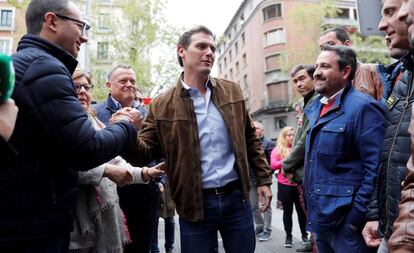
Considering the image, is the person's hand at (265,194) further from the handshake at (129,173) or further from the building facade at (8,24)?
the building facade at (8,24)

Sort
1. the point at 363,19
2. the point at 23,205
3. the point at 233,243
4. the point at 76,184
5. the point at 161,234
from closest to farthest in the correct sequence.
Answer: the point at 23,205 → the point at 76,184 → the point at 233,243 → the point at 363,19 → the point at 161,234

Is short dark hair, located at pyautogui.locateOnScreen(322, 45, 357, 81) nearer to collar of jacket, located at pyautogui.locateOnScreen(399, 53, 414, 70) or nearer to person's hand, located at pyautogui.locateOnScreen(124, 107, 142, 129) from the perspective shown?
collar of jacket, located at pyautogui.locateOnScreen(399, 53, 414, 70)

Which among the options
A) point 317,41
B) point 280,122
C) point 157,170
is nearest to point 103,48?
point 317,41

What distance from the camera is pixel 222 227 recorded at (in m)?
2.67

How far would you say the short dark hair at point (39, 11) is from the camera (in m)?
2.06

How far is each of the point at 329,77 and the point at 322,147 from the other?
605 millimetres

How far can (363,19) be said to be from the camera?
3.97m

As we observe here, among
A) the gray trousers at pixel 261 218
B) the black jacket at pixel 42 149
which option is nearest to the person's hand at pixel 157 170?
the black jacket at pixel 42 149

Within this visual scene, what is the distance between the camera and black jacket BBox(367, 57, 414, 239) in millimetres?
1910

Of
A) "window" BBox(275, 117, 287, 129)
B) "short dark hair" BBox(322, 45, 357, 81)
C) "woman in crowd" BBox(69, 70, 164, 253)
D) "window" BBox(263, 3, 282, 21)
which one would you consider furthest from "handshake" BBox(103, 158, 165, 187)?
"window" BBox(263, 3, 282, 21)

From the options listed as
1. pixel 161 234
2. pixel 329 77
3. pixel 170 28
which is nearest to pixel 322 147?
pixel 329 77

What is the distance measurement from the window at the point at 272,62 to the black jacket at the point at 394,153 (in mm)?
35593

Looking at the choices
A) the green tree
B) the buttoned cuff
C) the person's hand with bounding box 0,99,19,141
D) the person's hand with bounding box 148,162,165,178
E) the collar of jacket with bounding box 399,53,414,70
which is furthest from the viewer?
the green tree

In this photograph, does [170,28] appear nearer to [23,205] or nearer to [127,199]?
[127,199]
